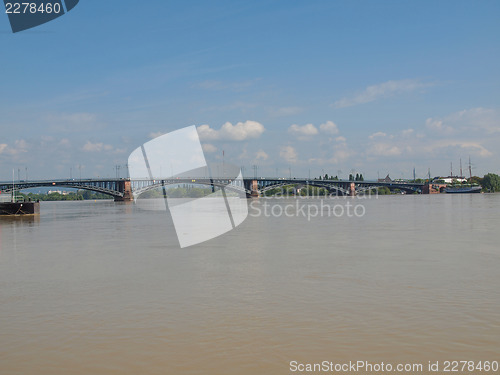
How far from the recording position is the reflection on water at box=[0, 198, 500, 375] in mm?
6922

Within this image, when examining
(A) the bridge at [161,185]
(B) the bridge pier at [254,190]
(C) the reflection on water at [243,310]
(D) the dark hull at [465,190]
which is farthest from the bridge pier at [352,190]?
(C) the reflection on water at [243,310]

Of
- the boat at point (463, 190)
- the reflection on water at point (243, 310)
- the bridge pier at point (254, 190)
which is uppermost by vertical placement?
the bridge pier at point (254, 190)

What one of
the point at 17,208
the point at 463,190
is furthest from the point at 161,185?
the point at 463,190

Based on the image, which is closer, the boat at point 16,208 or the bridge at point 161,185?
the boat at point 16,208

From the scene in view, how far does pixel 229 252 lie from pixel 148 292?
320 inches

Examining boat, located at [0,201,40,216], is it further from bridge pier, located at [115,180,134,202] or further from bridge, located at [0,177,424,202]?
bridge pier, located at [115,180,134,202]

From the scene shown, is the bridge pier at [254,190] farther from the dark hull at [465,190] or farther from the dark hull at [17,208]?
the dark hull at [17,208]

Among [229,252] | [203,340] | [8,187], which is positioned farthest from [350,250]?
[8,187]

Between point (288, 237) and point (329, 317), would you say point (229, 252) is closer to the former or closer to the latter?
point (288, 237)

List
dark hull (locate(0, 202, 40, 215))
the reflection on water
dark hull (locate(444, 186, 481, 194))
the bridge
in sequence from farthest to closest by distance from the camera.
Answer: dark hull (locate(444, 186, 481, 194)) → the bridge → dark hull (locate(0, 202, 40, 215)) → the reflection on water

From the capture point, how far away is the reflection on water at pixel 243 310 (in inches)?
273

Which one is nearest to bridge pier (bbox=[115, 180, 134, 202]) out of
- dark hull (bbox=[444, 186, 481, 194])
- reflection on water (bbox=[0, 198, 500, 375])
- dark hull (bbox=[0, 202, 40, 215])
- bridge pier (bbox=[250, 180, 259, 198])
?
bridge pier (bbox=[250, 180, 259, 198])

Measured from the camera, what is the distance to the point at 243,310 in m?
9.55


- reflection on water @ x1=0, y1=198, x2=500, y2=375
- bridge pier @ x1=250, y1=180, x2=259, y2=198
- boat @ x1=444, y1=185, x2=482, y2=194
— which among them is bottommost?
reflection on water @ x1=0, y1=198, x2=500, y2=375
